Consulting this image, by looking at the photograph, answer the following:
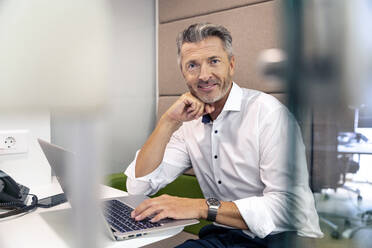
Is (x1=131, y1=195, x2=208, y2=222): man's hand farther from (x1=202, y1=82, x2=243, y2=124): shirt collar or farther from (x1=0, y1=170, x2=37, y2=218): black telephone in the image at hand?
(x1=202, y1=82, x2=243, y2=124): shirt collar

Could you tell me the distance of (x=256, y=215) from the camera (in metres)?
0.87

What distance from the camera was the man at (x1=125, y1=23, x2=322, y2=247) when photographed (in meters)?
0.89

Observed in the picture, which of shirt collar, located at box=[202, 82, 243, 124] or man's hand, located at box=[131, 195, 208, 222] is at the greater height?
shirt collar, located at box=[202, 82, 243, 124]

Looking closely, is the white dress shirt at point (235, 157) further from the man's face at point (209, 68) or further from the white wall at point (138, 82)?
the white wall at point (138, 82)

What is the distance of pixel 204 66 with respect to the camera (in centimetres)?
122

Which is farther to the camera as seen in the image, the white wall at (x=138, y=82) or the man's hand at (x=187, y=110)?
the white wall at (x=138, y=82)

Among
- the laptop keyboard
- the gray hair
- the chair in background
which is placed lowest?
the laptop keyboard

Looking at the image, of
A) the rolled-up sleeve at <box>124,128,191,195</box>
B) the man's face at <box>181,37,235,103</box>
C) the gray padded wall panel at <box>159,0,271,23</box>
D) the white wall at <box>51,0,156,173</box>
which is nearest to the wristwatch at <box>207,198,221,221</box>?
the rolled-up sleeve at <box>124,128,191,195</box>

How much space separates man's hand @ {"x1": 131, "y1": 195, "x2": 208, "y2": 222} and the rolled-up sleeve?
330mm

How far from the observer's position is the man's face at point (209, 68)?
1.20 metres

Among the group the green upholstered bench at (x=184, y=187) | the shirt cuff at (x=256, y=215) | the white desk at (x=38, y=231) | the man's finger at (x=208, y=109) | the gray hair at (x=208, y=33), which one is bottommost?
the green upholstered bench at (x=184, y=187)

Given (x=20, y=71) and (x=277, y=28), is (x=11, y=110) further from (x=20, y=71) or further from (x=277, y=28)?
(x=277, y=28)

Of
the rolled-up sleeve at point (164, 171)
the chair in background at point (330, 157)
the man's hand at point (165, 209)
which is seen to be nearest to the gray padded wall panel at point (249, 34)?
the rolled-up sleeve at point (164, 171)

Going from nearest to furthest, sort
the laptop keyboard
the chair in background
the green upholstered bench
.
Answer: the chair in background
the laptop keyboard
the green upholstered bench
